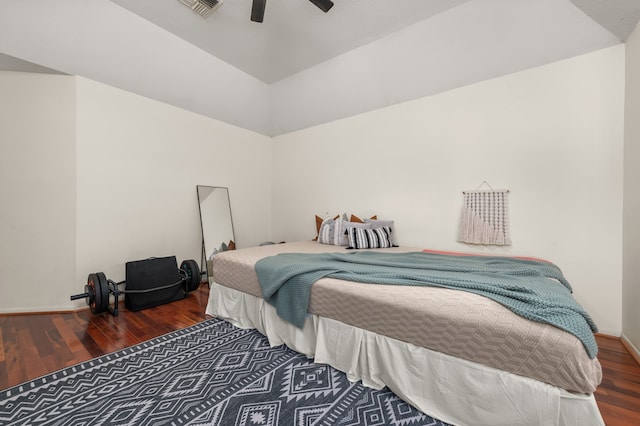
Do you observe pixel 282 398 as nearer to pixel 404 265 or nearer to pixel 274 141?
pixel 404 265

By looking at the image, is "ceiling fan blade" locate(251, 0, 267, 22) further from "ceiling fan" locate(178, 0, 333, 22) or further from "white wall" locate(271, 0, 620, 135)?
"white wall" locate(271, 0, 620, 135)

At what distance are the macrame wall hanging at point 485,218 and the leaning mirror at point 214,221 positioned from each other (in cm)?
299

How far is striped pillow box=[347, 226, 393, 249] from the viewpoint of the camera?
2.93 m

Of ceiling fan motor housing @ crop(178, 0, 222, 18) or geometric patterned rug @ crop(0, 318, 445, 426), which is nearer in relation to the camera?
geometric patterned rug @ crop(0, 318, 445, 426)

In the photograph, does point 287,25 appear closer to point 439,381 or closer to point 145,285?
point 145,285

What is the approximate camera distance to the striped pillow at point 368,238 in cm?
293

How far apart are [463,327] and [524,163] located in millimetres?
2025

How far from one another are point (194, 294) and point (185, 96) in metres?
2.40

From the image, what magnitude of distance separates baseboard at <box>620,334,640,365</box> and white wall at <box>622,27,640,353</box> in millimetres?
20

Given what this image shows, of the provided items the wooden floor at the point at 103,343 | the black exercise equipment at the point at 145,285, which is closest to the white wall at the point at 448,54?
the wooden floor at the point at 103,343

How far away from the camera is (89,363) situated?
1724 mm

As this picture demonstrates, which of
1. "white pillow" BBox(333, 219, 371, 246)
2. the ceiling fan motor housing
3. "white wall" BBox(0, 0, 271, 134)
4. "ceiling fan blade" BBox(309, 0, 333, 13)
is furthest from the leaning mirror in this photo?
"ceiling fan blade" BBox(309, 0, 333, 13)

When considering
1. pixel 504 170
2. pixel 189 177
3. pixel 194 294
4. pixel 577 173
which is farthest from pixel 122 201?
pixel 577 173

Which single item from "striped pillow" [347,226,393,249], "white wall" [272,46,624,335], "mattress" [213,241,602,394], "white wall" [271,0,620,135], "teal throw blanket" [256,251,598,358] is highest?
"white wall" [271,0,620,135]
